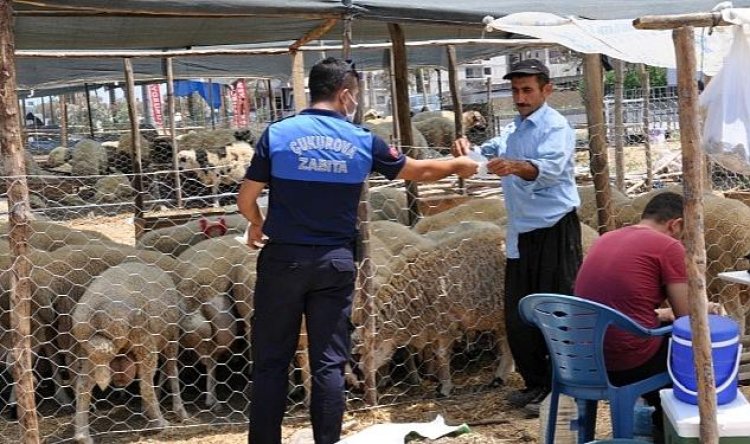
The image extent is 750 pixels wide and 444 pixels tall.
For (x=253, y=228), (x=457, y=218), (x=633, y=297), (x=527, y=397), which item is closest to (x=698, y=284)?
(x=633, y=297)

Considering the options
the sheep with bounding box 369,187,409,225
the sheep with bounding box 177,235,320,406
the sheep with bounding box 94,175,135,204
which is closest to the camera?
the sheep with bounding box 177,235,320,406

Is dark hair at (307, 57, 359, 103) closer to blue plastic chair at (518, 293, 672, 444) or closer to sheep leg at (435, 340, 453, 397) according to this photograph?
blue plastic chair at (518, 293, 672, 444)

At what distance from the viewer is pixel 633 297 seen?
3.82 meters

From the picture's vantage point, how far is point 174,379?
5.57 m

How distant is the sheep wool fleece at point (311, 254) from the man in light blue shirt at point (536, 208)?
110cm

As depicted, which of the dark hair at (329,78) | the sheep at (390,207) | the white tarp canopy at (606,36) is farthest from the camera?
the sheep at (390,207)

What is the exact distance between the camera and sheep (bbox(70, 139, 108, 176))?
57.6 feet

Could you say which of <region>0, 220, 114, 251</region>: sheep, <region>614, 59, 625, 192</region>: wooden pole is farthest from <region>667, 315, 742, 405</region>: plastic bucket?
<region>614, 59, 625, 192</region>: wooden pole

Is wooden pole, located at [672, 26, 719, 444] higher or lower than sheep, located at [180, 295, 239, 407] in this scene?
higher

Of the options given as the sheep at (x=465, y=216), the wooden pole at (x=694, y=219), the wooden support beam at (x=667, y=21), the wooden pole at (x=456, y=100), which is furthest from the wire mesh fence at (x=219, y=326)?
the wooden pole at (x=456, y=100)

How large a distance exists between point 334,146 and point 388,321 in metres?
1.98

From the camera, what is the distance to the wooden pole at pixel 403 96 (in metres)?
7.68

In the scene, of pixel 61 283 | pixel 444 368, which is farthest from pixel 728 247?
pixel 61 283

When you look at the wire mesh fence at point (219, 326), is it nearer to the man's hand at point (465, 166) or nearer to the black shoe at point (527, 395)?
the black shoe at point (527, 395)
